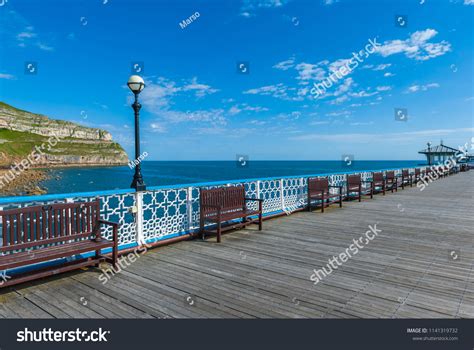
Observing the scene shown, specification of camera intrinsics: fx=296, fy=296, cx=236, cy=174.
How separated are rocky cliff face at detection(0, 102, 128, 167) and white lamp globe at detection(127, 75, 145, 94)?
115 metres

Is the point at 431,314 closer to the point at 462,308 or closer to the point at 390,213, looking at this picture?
the point at 462,308

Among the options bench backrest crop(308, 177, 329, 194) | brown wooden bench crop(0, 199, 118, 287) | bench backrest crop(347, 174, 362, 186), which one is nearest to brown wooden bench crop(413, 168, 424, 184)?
bench backrest crop(347, 174, 362, 186)

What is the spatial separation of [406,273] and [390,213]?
475cm

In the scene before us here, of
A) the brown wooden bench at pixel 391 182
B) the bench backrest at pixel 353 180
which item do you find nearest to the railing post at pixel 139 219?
the bench backrest at pixel 353 180

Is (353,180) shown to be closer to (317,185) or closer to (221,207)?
(317,185)

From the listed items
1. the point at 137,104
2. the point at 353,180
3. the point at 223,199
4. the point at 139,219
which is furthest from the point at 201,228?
the point at 353,180

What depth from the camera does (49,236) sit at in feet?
11.6

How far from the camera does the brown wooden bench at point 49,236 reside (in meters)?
3.20

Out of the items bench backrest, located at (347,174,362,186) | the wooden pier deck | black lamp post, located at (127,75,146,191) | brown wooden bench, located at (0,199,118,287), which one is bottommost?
the wooden pier deck

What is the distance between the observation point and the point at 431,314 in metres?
2.73

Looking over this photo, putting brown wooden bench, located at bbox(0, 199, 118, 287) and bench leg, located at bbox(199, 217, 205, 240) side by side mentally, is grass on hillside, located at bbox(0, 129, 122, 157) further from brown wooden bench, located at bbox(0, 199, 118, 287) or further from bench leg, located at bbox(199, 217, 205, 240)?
brown wooden bench, located at bbox(0, 199, 118, 287)

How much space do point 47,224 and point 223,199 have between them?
9.93 feet

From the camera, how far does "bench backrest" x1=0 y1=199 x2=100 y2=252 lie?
323 cm
